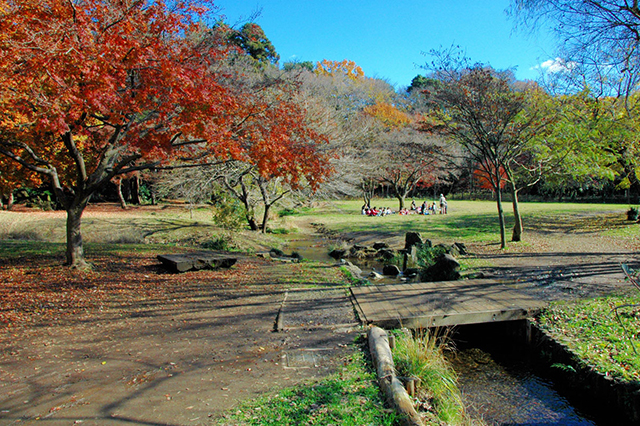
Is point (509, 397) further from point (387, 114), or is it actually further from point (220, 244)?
point (387, 114)

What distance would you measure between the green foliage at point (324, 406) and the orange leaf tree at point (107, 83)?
→ 5692mm

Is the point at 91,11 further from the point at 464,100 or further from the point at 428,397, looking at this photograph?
the point at 464,100

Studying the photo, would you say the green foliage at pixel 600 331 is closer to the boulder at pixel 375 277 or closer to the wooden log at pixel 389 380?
the wooden log at pixel 389 380

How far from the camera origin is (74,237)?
367 inches

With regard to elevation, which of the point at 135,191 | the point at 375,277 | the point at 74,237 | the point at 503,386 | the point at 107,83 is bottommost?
the point at 503,386

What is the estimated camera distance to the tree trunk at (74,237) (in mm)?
9141

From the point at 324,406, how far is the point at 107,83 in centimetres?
659

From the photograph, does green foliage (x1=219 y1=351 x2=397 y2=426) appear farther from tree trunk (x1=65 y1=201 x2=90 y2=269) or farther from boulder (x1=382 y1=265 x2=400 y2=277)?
boulder (x1=382 y1=265 x2=400 y2=277)

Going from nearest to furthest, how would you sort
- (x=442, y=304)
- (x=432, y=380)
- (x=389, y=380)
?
(x=389, y=380), (x=432, y=380), (x=442, y=304)

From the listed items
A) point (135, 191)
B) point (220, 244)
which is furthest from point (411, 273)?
point (135, 191)

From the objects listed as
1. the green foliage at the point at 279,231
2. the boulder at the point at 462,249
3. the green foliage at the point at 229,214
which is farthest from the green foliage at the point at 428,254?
the green foliage at the point at 279,231

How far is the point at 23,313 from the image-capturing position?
672 centimetres

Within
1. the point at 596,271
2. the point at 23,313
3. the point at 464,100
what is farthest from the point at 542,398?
the point at 464,100

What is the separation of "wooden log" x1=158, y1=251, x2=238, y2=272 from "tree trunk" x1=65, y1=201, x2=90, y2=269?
1.79 metres
